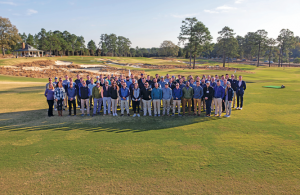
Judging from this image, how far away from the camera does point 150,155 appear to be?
6.60 m

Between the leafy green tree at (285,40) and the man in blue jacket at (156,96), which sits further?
the leafy green tree at (285,40)

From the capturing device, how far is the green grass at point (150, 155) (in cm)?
506

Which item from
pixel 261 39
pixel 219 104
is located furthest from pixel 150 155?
pixel 261 39

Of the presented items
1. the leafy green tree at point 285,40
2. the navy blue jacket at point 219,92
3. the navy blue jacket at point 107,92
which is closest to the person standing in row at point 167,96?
the navy blue jacket at point 219,92

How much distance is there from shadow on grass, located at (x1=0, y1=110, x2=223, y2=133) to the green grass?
0.17 ft

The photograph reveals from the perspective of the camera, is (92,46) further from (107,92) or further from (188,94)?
(188,94)

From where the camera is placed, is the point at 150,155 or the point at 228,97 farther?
the point at 228,97

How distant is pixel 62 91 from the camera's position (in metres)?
11.7

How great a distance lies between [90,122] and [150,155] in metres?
5.09

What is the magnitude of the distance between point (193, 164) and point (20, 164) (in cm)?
553

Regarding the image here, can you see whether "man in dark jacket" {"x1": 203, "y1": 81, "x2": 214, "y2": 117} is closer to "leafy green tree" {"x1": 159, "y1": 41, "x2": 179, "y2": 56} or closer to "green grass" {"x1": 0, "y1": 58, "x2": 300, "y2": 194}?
"green grass" {"x1": 0, "y1": 58, "x2": 300, "y2": 194}

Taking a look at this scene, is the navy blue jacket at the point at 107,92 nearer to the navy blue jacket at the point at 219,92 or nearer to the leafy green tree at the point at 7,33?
the navy blue jacket at the point at 219,92

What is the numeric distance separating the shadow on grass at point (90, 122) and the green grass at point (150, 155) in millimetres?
51

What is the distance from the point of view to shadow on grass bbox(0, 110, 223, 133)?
9.43 metres
